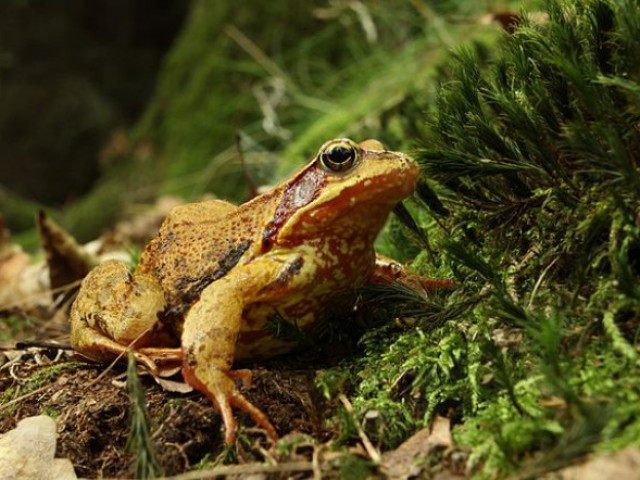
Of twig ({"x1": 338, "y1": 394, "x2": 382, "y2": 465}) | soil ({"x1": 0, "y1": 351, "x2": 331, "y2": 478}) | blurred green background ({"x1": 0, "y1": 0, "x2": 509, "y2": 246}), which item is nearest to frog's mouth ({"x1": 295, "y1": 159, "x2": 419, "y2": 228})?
soil ({"x1": 0, "y1": 351, "x2": 331, "y2": 478})

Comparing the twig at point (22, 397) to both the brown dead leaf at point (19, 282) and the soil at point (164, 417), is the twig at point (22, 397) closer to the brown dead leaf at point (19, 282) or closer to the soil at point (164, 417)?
the soil at point (164, 417)

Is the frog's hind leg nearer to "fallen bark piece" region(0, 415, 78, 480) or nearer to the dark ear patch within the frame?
"fallen bark piece" region(0, 415, 78, 480)

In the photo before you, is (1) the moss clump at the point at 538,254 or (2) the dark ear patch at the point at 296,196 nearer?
(1) the moss clump at the point at 538,254

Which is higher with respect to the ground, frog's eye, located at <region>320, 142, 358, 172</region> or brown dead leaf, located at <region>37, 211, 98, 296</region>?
brown dead leaf, located at <region>37, 211, 98, 296</region>

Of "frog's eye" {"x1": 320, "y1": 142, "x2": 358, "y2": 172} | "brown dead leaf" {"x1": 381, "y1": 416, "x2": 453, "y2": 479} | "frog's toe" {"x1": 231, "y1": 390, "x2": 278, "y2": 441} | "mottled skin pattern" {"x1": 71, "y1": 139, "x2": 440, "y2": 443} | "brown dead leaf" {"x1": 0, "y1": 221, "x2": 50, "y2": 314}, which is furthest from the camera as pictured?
"brown dead leaf" {"x1": 0, "y1": 221, "x2": 50, "y2": 314}

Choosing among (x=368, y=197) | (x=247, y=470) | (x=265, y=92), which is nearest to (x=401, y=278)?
(x=368, y=197)

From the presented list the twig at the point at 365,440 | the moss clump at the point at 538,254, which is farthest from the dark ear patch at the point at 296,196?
the twig at the point at 365,440
